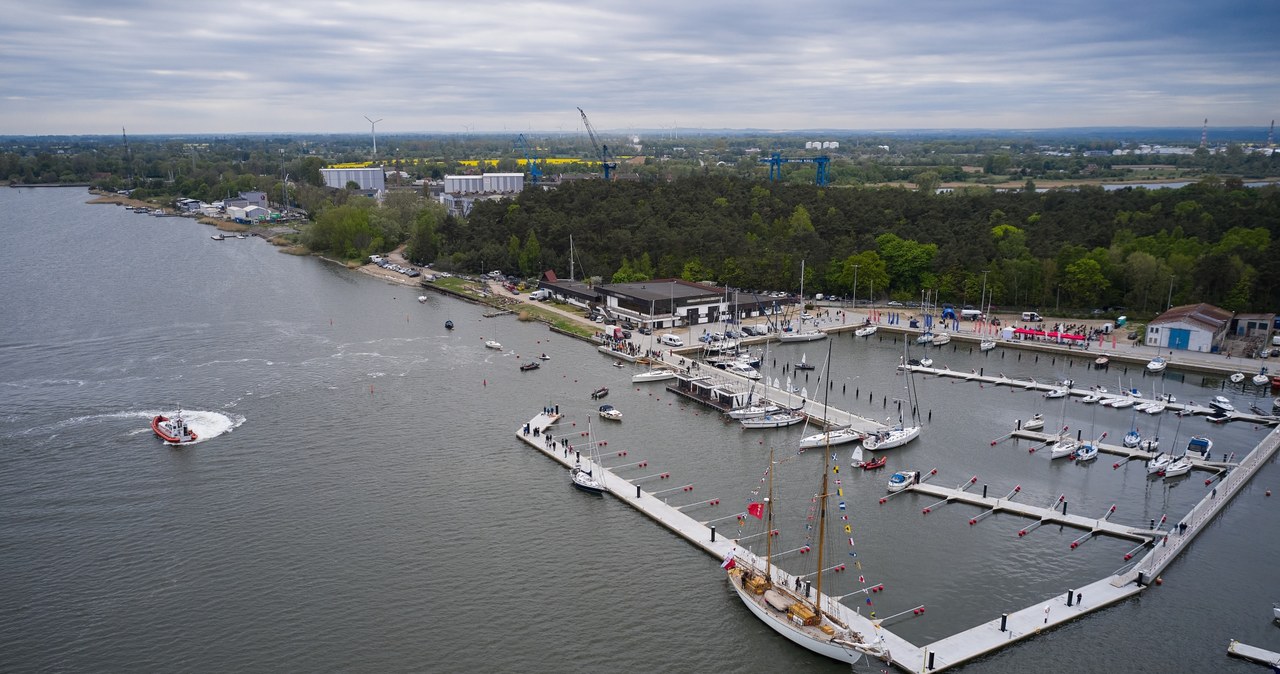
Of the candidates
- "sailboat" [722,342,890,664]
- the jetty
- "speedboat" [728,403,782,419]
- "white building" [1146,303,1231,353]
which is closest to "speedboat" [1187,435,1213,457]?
the jetty

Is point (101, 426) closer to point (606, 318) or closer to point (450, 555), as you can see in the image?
point (450, 555)

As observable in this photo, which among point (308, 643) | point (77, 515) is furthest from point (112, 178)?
point (308, 643)

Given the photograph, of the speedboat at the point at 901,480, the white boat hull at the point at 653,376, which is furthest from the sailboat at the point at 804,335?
the speedboat at the point at 901,480

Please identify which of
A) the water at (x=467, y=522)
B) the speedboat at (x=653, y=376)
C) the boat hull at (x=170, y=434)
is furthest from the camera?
the speedboat at (x=653, y=376)

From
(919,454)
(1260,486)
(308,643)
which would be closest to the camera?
(308,643)

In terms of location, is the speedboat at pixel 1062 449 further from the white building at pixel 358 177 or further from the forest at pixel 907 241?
the white building at pixel 358 177

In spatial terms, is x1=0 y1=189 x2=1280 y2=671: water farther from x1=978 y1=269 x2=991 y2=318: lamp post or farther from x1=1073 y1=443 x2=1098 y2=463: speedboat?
x1=978 y1=269 x2=991 y2=318: lamp post
